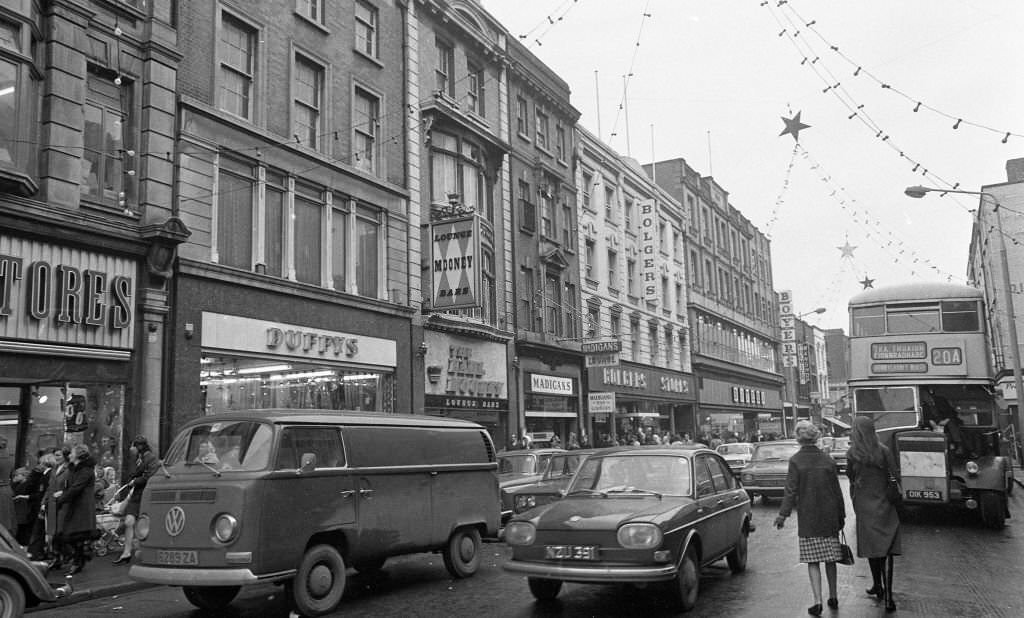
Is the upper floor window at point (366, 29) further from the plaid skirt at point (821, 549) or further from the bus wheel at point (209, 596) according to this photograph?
the plaid skirt at point (821, 549)

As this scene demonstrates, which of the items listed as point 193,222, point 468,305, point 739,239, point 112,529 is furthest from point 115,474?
point 739,239

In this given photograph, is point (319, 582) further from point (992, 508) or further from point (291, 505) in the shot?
point (992, 508)

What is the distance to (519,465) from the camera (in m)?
15.8

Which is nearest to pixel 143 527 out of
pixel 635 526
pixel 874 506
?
pixel 635 526

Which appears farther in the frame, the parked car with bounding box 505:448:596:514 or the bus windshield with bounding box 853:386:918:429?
the bus windshield with bounding box 853:386:918:429

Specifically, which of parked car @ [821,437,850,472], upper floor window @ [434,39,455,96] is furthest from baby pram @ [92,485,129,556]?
parked car @ [821,437,850,472]

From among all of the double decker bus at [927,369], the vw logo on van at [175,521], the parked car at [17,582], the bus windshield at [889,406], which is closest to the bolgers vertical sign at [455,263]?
the double decker bus at [927,369]

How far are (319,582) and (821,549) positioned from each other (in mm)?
5018

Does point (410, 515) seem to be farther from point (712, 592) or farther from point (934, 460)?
point (934, 460)

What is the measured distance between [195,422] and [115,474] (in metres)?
6.47

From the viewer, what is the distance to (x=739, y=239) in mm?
57562

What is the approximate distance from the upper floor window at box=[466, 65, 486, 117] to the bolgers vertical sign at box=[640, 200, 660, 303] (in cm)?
1425

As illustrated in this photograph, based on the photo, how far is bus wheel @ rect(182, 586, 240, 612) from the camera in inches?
342

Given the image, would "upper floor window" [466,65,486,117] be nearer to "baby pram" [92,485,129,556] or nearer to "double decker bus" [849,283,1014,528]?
"double decker bus" [849,283,1014,528]
